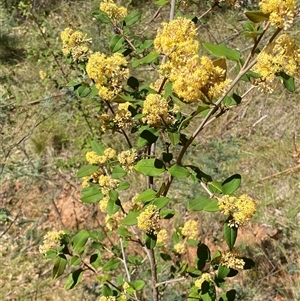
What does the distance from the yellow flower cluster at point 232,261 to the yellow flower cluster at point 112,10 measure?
757 mm

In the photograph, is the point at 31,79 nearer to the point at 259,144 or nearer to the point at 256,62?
the point at 259,144

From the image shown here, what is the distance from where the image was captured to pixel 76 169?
3.29m

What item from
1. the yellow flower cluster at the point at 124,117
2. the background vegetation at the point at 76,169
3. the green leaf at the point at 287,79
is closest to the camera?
the green leaf at the point at 287,79

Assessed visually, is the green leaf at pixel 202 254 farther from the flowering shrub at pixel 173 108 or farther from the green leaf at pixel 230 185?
the green leaf at pixel 230 185

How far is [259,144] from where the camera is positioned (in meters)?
3.25

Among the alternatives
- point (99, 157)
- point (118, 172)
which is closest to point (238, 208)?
point (118, 172)

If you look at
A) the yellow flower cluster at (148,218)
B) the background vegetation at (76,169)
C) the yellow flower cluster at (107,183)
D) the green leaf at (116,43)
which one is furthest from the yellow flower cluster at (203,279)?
the background vegetation at (76,169)

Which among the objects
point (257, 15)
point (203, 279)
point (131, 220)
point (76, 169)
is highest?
point (257, 15)

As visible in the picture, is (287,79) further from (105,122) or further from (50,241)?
(50,241)

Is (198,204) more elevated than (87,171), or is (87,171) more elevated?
(198,204)

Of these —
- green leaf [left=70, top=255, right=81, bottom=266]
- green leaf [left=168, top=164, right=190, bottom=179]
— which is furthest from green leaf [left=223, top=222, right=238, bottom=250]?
green leaf [left=70, top=255, right=81, bottom=266]

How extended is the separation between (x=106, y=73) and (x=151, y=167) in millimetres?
265

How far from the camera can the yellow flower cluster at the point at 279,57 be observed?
1.01 metres

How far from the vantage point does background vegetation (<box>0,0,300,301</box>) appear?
2.62 meters
